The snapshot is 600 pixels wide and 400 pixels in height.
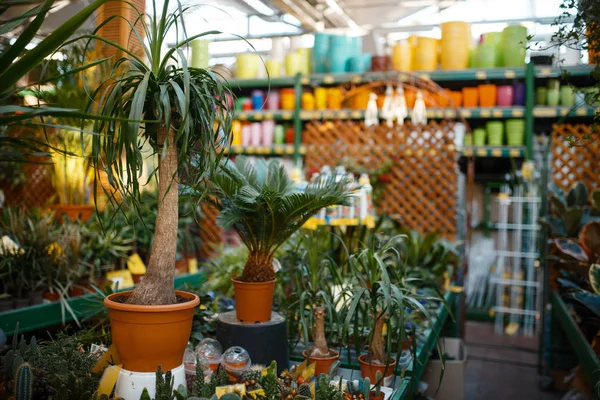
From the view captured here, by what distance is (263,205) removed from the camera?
210 centimetres

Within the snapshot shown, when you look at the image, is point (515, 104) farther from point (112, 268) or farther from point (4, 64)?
point (4, 64)

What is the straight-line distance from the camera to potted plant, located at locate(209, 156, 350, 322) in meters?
2.07

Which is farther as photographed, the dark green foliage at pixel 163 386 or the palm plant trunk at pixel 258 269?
the palm plant trunk at pixel 258 269

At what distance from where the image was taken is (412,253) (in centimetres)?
446

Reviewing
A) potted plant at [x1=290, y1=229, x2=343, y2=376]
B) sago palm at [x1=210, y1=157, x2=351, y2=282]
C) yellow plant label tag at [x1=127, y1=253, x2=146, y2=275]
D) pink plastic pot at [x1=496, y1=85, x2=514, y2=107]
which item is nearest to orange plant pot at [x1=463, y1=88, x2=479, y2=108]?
pink plastic pot at [x1=496, y1=85, x2=514, y2=107]

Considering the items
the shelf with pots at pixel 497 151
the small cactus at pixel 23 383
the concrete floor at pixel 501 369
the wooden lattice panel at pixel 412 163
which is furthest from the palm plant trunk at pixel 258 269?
the shelf with pots at pixel 497 151

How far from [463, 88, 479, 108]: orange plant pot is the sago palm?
410cm

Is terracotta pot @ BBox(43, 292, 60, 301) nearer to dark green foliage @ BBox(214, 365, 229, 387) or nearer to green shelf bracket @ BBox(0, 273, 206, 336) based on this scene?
green shelf bracket @ BBox(0, 273, 206, 336)

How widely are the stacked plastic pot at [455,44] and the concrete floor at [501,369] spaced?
9.52 feet

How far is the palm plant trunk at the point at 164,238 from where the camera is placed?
1731 mm

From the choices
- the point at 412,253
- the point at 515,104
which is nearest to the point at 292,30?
the point at 515,104

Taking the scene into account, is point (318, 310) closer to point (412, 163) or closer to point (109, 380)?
point (109, 380)

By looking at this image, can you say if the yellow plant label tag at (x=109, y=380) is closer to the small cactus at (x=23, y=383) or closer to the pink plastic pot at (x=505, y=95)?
the small cactus at (x=23, y=383)

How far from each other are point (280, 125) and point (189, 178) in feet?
16.9
